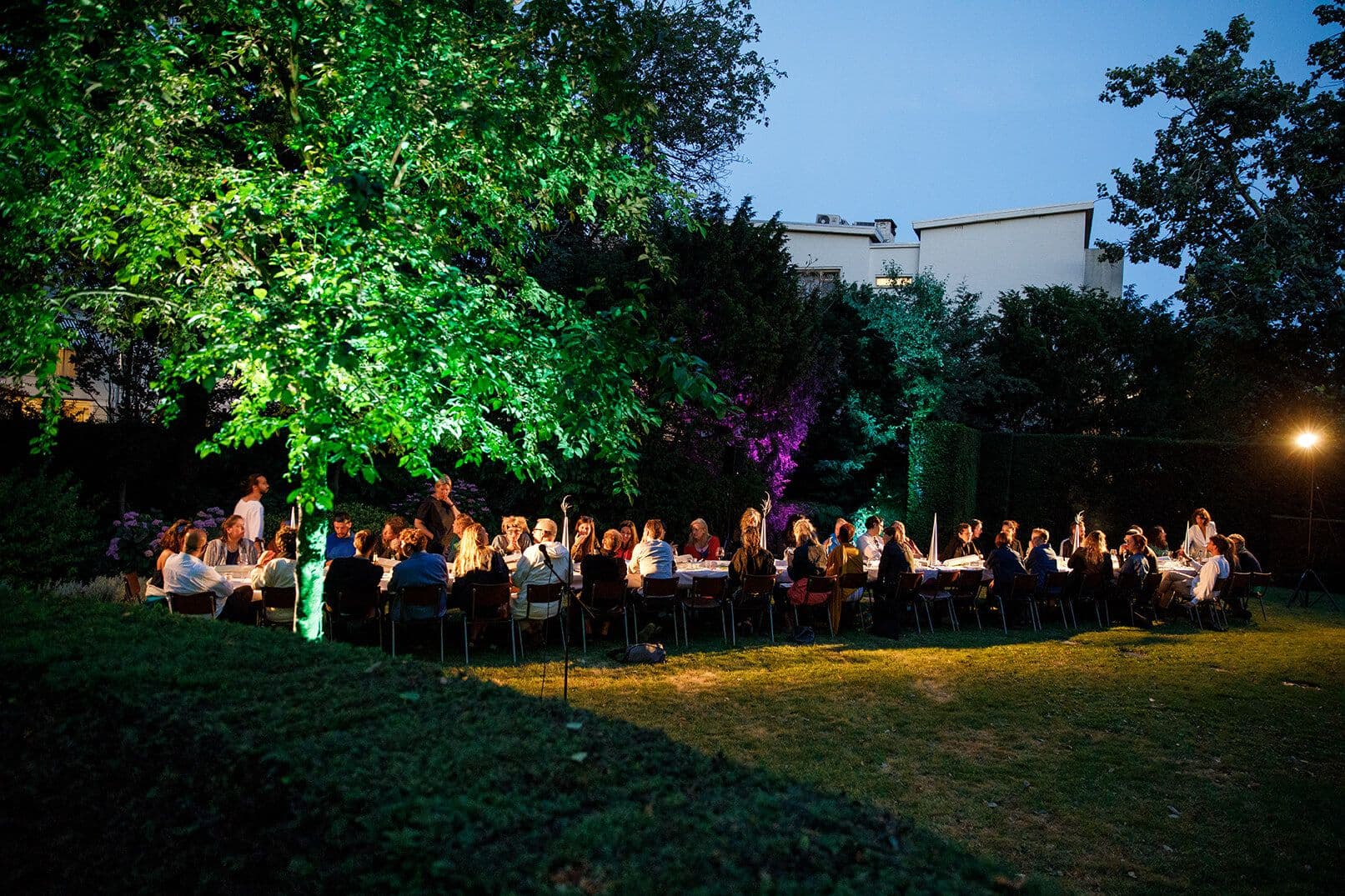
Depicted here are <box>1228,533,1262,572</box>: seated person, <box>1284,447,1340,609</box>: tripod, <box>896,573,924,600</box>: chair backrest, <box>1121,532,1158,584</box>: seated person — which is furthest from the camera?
<box>1284,447,1340,609</box>: tripod

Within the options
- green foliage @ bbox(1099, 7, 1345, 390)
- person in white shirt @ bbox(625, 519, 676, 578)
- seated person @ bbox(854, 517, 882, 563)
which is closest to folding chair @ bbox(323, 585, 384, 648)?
person in white shirt @ bbox(625, 519, 676, 578)

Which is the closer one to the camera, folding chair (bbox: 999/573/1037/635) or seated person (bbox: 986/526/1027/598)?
folding chair (bbox: 999/573/1037/635)

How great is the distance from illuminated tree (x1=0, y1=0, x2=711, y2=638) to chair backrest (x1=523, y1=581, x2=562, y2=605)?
2826mm

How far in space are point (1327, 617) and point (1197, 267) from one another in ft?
37.8

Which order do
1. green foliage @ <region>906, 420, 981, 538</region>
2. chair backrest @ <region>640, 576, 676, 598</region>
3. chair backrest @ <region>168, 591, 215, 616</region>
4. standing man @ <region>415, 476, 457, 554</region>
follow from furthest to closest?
green foliage @ <region>906, 420, 981, 538</region>, standing man @ <region>415, 476, 457, 554</region>, chair backrest @ <region>640, 576, 676, 598</region>, chair backrest @ <region>168, 591, 215, 616</region>

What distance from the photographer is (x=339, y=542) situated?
372 inches

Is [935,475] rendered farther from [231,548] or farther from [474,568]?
[231,548]

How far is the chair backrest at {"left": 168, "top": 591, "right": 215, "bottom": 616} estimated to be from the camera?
7617mm

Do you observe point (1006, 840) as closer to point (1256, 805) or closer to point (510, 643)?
point (1256, 805)

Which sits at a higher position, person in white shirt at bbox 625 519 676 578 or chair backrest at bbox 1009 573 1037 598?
person in white shirt at bbox 625 519 676 578

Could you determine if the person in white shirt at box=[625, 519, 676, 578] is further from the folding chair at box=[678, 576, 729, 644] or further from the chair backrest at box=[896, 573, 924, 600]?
the chair backrest at box=[896, 573, 924, 600]

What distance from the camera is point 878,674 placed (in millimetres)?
8750

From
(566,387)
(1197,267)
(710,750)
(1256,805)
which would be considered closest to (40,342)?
(566,387)

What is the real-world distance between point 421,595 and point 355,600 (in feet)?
2.20
